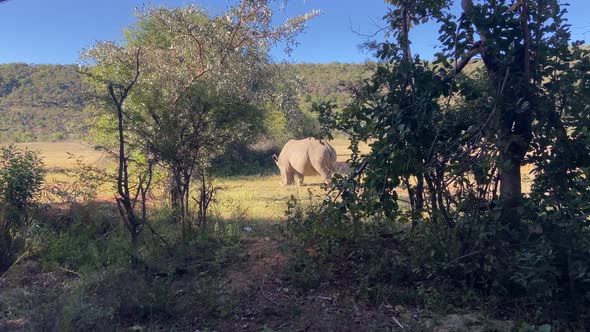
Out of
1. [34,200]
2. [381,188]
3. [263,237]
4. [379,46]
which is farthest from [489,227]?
[34,200]

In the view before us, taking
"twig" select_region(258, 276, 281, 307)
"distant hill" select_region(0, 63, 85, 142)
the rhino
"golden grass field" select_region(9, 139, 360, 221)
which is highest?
"distant hill" select_region(0, 63, 85, 142)

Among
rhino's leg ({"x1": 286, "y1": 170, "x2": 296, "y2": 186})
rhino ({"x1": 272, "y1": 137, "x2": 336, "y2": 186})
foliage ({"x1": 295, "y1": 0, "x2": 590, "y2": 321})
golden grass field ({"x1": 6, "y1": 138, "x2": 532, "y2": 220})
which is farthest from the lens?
rhino's leg ({"x1": 286, "y1": 170, "x2": 296, "y2": 186})

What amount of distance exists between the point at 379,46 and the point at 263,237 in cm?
359

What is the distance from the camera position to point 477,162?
496 centimetres

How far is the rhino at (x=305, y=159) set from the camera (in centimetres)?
1803

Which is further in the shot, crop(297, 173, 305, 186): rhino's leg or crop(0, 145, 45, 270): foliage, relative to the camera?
crop(297, 173, 305, 186): rhino's leg

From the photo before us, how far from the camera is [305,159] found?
1833 cm

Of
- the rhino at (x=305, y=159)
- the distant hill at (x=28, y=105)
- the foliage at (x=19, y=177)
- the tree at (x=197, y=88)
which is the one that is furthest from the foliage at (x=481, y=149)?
the distant hill at (x=28, y=105)

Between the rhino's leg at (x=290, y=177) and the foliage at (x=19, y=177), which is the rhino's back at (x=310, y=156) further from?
the foliage at (x=19, y=177)

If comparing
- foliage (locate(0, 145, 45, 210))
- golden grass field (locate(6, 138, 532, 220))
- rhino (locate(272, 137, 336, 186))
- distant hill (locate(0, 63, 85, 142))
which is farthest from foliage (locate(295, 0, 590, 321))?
distant hill (locate(0, 63, 85, 142))

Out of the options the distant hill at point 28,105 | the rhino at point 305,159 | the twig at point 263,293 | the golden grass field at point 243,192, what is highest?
the distant hill at point 28,105

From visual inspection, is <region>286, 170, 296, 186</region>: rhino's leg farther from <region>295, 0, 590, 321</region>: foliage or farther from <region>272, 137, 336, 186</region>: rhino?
<region>295, 0, 590, 321</region>: foliage

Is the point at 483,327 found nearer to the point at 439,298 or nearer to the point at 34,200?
the point at 439,298

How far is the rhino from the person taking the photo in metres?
18.0
